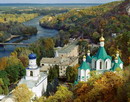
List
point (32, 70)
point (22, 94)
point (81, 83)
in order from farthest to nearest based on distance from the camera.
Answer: point (32, 70)
point (22, 94)
point (81, 83)

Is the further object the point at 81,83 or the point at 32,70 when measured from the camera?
the point at 32,70

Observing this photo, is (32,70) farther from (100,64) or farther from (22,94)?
(100,64)

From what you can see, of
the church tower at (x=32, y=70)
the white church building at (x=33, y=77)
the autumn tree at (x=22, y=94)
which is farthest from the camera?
the church tower at (x=32, y=70)

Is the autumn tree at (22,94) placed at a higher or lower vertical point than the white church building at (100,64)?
lower

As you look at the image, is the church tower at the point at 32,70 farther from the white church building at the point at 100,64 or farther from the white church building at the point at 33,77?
the white church building at the point at 100,64

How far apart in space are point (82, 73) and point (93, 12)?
5755 centimetres

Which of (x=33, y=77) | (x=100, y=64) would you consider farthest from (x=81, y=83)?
(x=33, y=77)

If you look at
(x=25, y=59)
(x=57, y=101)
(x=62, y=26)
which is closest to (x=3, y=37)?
(x=62, y=26)

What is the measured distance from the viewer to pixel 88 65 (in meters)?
14.6

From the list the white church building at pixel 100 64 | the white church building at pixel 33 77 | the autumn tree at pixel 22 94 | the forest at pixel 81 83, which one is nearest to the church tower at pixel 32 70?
the white church building at pixel 33 77

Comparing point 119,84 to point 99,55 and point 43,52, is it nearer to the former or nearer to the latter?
point 99,55

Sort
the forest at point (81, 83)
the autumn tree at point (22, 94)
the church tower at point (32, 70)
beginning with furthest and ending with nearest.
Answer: the church tower at point (32, 70)
the autumn tree at point (22, 94)
the forest at point (81, 83)

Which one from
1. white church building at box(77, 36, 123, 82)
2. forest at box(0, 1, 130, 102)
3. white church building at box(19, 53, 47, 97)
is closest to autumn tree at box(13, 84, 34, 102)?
forest at box(0, 1, 130, 102)

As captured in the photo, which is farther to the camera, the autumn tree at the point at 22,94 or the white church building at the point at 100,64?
the white church building at the point at 100,64
